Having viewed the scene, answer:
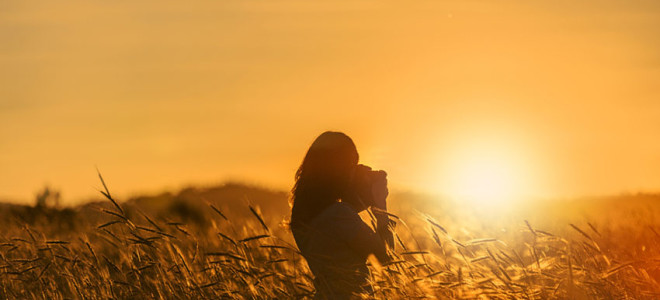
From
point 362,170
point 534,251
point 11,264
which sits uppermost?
point 362,170

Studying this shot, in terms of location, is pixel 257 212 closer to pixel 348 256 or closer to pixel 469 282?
pixel 348 256

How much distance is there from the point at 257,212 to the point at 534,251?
69.2 inches

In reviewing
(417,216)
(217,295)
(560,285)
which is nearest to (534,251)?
(560,285)

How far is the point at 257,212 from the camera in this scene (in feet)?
19.1

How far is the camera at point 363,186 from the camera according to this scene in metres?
6.04

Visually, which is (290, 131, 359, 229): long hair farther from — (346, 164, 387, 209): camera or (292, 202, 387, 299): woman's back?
(346, 164, 387, 209): camera

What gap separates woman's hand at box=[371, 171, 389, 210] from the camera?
20.7 feet

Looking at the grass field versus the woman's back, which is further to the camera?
the grass field

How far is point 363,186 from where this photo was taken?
6.09 meters

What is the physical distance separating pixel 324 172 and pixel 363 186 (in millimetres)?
427

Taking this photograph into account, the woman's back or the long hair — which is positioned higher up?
the long hair

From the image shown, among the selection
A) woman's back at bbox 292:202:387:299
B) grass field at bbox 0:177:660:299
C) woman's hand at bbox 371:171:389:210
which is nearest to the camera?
woman's back at bbox 292:202:387:299

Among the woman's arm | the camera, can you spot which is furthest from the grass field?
the camera

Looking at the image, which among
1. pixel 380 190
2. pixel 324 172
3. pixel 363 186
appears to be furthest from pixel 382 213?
pixel 324 172
